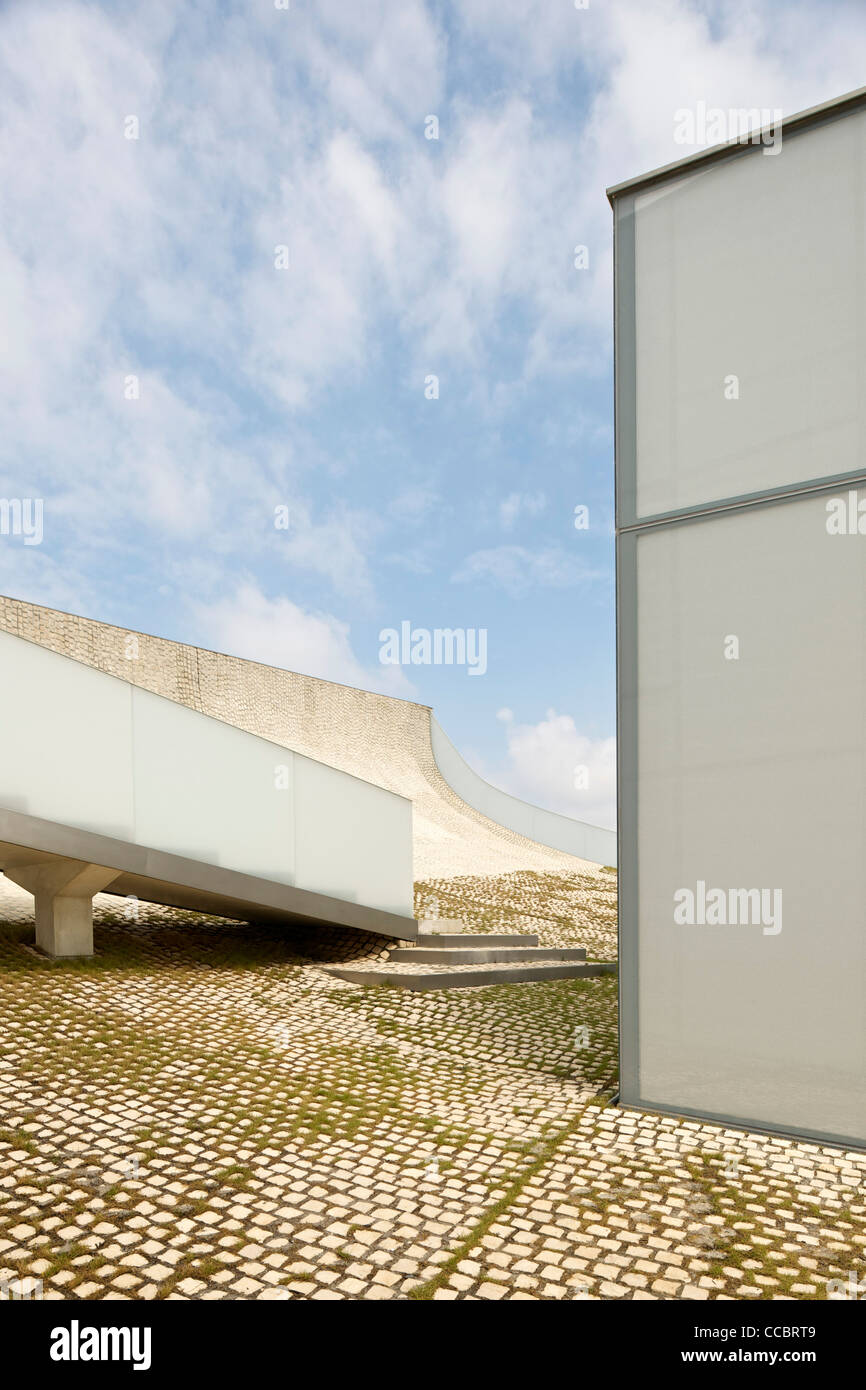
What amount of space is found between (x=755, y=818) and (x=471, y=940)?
6056mm

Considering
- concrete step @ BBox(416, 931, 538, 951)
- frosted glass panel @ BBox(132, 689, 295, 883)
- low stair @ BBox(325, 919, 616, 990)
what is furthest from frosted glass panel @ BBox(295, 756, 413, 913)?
low stair @ BBox(325, 919, 616, 990)

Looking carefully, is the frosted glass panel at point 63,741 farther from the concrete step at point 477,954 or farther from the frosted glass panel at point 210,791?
the concrete step at point 477,954

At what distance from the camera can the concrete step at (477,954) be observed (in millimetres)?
9719

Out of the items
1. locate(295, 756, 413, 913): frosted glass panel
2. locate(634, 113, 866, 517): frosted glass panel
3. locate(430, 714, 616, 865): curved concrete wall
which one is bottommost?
locate(430, 714, 616, 865): curved concrete wall

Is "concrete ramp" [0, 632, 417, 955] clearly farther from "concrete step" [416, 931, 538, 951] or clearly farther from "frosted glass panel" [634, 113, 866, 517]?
"frosted glass panel" [634, 113, 866, 517]

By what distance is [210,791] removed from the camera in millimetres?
8242

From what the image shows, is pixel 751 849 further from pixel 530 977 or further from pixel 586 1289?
pixel 530 977

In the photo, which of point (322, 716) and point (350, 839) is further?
point (322, 716)

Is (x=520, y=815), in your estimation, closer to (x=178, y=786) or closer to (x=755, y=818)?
(x=178, y=786)

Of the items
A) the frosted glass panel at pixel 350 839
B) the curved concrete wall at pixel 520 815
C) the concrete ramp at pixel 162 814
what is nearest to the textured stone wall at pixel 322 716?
the curved concrete wall at pixel 520 815

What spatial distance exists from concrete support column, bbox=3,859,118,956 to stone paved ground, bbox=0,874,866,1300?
1.03 feet

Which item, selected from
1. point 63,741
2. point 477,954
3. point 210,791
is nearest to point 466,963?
point 477,954

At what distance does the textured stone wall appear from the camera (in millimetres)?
23547

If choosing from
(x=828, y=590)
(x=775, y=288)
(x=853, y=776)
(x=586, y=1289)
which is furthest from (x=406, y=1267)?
(x=775, y=288)
